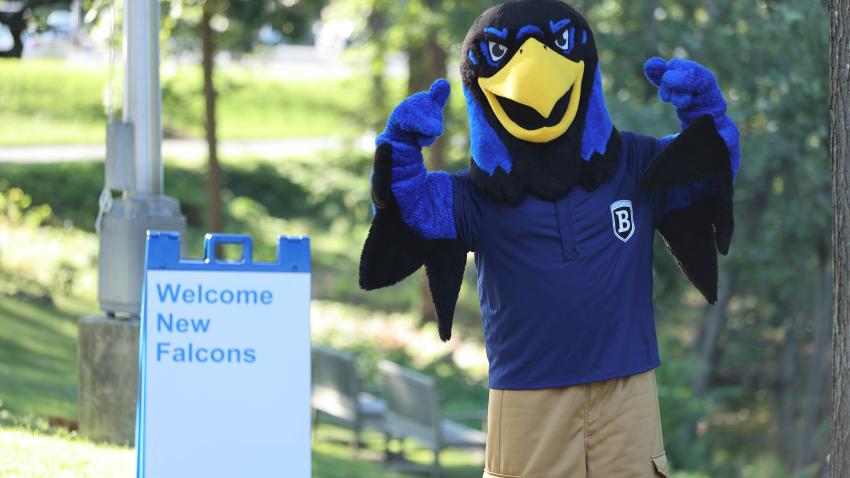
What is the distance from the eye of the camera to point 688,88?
13.0ft

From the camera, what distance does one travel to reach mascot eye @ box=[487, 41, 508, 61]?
13.2ft

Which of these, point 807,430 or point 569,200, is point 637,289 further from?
point 807,430

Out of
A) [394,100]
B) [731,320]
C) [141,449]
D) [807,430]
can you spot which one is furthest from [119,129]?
[394,100]

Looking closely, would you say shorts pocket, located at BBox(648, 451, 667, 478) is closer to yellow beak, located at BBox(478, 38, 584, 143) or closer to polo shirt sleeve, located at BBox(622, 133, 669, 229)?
polo shirt sleeve, located at BBox(622, 133, 669, 229)

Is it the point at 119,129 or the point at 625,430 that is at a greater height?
the point at 119,129

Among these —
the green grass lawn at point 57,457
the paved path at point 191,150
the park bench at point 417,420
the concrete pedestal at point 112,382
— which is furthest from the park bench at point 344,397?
the paved path at point 191,150

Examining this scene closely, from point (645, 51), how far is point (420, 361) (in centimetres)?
582

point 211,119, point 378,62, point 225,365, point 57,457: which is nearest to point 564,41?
point 225,365

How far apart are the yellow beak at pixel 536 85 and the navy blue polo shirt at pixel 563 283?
0.21 meters

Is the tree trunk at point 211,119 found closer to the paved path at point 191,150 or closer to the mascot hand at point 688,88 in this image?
the paved path at point 191,150

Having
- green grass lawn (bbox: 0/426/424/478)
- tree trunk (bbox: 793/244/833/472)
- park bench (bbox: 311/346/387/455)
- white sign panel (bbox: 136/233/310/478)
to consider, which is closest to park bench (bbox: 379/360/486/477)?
park bench (bbox: 311/346/387/455)

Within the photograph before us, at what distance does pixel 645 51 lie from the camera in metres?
9.64

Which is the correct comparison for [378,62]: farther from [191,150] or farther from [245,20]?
[191,150]

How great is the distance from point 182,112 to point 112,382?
1199cm
